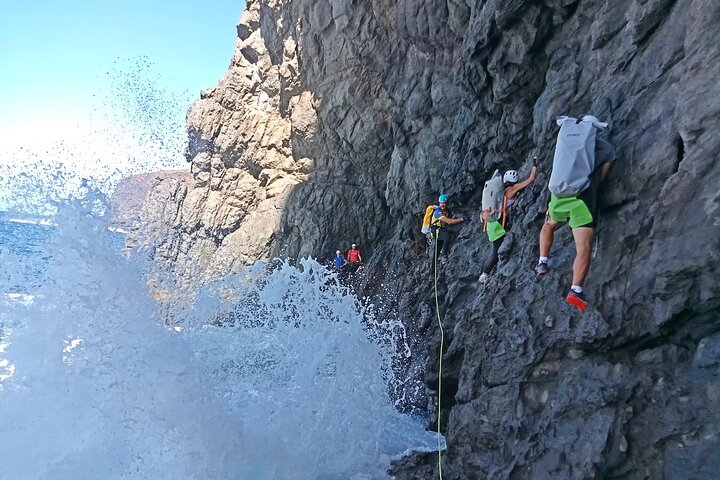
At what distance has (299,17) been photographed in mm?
24422

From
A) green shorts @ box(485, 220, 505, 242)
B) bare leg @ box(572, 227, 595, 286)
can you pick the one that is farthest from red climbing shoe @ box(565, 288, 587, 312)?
green shorts @ box(485, 220, 505, 242)

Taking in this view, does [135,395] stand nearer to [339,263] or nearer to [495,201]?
[495,201]

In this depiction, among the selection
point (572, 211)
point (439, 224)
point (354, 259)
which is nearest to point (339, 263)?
point (354, 259)

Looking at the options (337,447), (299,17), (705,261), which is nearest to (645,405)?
(705,261)

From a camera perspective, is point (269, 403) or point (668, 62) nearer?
point (668, 62)

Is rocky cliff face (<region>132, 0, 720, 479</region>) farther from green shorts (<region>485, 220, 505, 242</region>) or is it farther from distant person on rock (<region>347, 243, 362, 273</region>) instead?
distant person on rock (<region>347, 243, 362, 273</region>)

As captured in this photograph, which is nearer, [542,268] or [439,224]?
[542,268]

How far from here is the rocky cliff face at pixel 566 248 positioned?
422 cm

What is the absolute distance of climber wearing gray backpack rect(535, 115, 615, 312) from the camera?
202 inches

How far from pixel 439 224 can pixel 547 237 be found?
6.52 meters

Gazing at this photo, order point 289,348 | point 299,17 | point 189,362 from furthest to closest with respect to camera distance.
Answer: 1. point 299,17
2. point 289,348
3. point 189,362

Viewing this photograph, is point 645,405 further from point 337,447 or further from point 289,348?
point 289,348

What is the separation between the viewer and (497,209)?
856cm

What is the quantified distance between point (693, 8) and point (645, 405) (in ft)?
12.6
